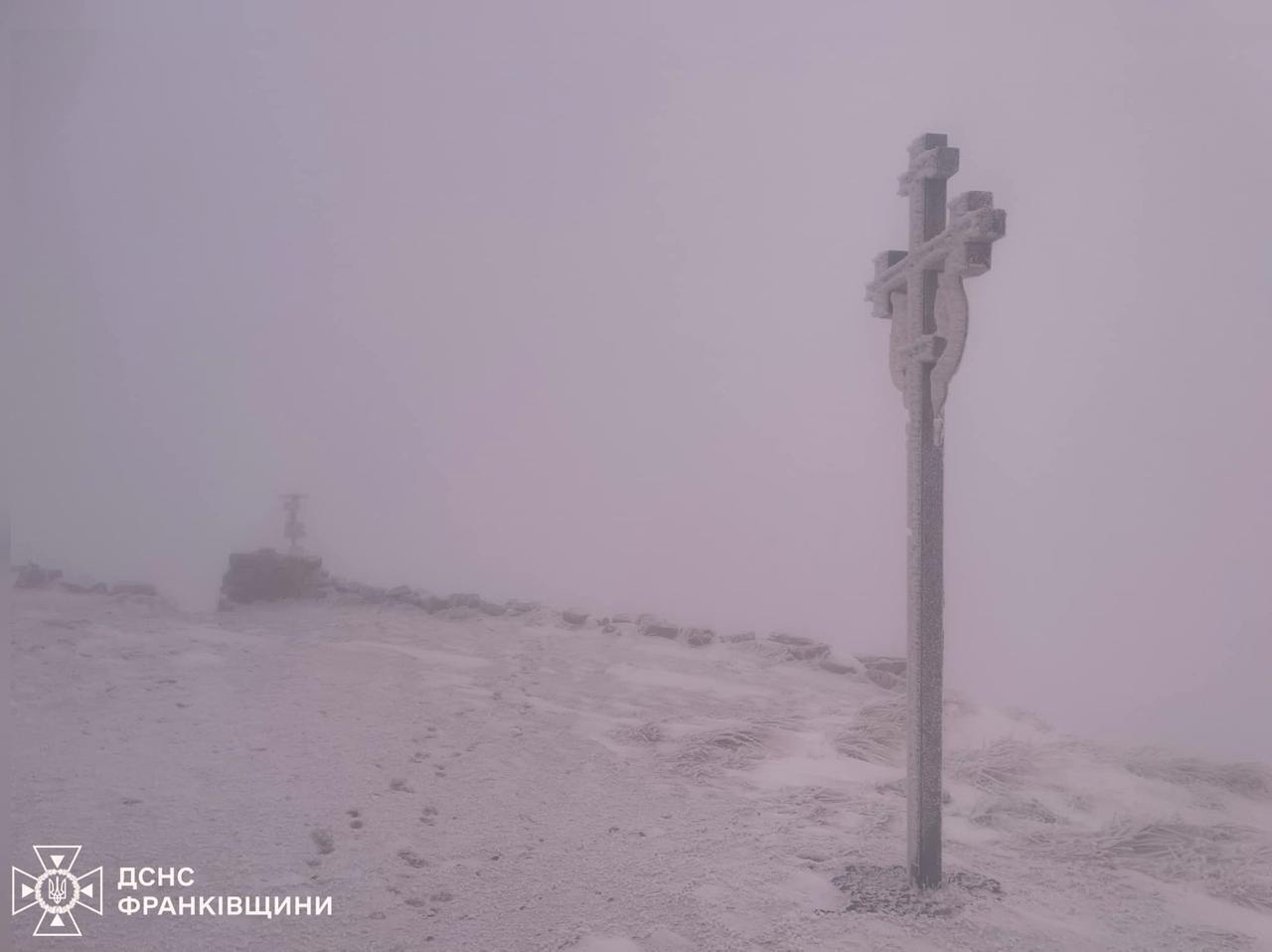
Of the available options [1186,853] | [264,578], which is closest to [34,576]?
[264,578]

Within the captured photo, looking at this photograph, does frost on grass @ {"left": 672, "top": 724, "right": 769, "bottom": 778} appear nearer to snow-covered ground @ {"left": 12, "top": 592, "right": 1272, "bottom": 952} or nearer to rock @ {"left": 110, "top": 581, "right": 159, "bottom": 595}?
snow-covered ground @ {"left": 12, "top": 592, "right": 1272, "bottom": 952}

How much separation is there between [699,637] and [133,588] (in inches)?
343

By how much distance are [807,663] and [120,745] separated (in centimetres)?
681

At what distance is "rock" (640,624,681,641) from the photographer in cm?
1030

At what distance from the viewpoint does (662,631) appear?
10344 millimetres

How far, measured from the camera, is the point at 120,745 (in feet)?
18.3

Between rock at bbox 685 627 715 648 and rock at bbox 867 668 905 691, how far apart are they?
213 centimetres

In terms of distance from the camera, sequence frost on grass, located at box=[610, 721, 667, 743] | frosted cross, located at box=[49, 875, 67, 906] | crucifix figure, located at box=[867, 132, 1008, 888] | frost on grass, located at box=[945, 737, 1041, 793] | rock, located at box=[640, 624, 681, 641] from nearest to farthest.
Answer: frosted cross, located at box=[49, 875, 67, 906] < crucifix figure, located at box=[867, 132, 1008, 888] < frost on grass, located at box=[945, 737, 1041, 793] < frost on grass, located at box=[610, 721, 667, 743] < rock, located at box=[640, 624, 681, 641]

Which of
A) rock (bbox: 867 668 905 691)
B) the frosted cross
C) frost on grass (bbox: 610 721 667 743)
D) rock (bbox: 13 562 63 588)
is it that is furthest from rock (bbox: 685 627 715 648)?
rock (bbox: 13 562 63 588)

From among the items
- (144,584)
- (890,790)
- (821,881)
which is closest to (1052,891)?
(821,881)

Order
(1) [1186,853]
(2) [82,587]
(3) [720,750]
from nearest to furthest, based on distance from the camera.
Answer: (1) [1186,853], (3) [720,750], (2) [82,587]

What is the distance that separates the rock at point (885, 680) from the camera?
8523mm

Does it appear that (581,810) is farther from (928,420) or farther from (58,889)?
(928,420)

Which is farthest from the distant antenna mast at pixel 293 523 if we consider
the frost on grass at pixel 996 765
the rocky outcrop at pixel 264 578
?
the frost on grass at pixel 996 765
